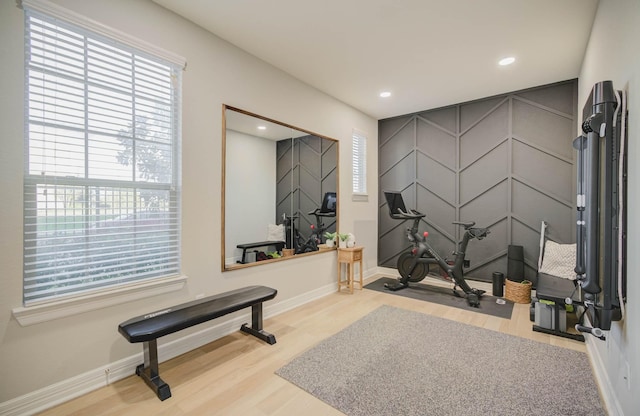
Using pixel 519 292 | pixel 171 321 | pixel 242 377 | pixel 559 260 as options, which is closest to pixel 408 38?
pixel 559 260

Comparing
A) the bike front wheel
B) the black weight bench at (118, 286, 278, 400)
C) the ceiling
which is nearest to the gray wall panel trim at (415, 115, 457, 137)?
the ceiling

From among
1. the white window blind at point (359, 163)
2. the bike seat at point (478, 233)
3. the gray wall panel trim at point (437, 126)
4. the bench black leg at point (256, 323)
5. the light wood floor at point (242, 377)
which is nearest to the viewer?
the light wood floor at point (242, 377)

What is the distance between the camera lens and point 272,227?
3.38m

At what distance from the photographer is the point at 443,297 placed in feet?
13.1

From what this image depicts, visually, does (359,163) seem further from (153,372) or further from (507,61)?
(153,372)

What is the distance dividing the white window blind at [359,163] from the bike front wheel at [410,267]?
1.31m

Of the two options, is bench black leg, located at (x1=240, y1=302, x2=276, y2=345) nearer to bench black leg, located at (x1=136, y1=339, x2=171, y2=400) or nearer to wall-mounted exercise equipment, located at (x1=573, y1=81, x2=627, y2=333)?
bench black leg, located at (x1=136, y1=339, x2=171, y2=400)

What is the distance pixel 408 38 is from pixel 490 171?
255 cm

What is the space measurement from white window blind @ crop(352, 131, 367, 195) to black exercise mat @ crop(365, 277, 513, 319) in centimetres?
163

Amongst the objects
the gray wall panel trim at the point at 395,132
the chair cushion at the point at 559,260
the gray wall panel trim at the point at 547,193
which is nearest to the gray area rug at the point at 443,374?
the chair cushion at the point at 559,260

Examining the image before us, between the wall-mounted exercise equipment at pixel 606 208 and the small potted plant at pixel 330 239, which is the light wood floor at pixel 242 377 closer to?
the small potted plant at pixel 330 239

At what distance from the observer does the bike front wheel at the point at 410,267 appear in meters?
4.31

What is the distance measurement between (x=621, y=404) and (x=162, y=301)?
3.07 meters

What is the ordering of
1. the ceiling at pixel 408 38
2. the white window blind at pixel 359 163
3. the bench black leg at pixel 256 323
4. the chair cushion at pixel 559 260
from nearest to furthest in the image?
the ceiling at pixel 408 38 → the bench black leg at pixel 256 323 → the chair cushion at pixel 559 260 → the white window blind at pixel 359 163
